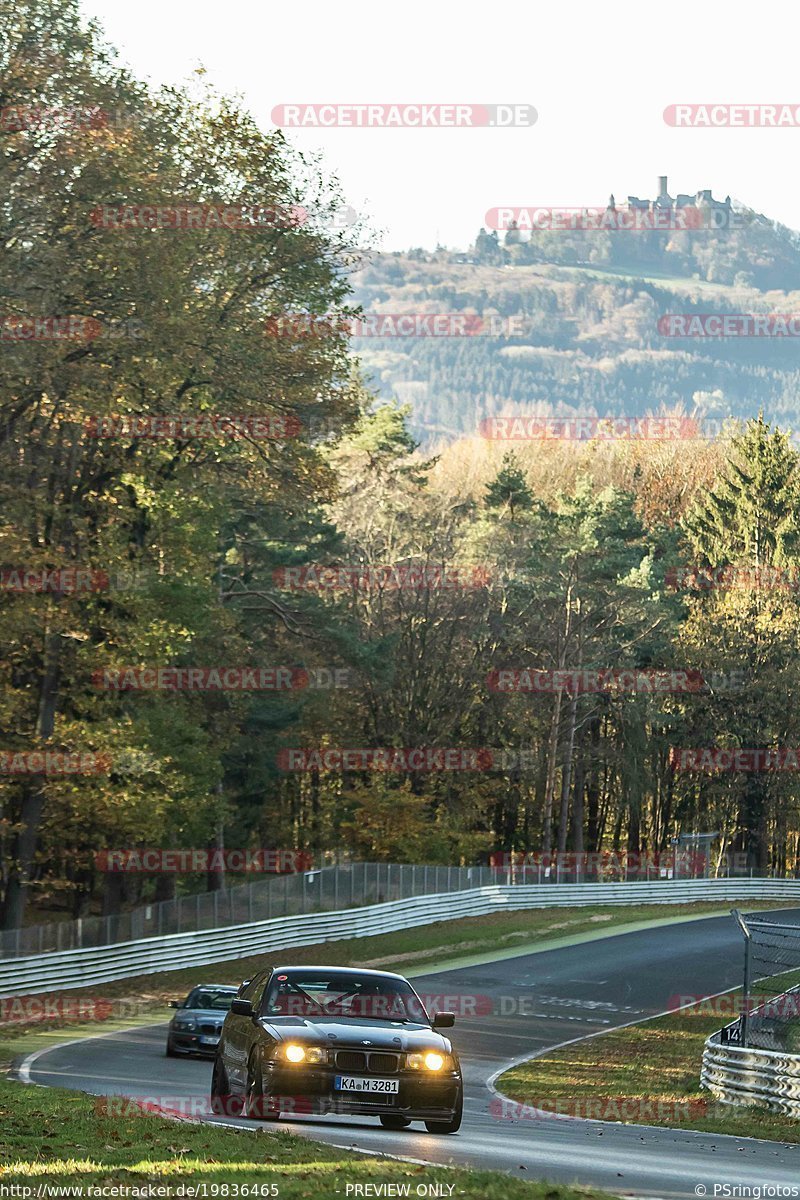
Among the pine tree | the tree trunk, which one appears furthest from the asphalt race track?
the pine tree

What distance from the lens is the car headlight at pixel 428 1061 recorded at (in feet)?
→ 45.4

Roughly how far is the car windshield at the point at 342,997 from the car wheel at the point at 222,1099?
3.10 ft

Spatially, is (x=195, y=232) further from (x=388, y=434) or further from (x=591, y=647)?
(x=388, y=434)

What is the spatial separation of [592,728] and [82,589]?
46.3m

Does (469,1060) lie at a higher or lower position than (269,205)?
lower

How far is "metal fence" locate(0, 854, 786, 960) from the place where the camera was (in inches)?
1441

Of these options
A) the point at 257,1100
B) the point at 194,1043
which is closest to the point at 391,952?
the point at 194,1043

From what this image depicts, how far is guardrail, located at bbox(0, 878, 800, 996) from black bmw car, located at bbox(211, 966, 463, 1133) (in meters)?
20.2

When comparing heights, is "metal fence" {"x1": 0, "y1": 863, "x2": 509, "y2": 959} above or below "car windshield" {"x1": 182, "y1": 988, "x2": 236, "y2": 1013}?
below

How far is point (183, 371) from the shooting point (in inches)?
1352

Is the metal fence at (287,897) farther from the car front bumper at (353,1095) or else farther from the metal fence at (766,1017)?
the car front bumper at (353,1095)

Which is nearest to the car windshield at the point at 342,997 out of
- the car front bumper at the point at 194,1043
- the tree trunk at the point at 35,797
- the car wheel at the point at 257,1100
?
the car wheel at the point at 257,1100

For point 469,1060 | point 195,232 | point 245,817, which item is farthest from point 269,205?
point 245,817

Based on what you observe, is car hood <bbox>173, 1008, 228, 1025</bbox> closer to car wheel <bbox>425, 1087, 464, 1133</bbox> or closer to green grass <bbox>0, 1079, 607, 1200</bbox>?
car wheel <bbox>425, 1087, 464, 1133</bbox>
